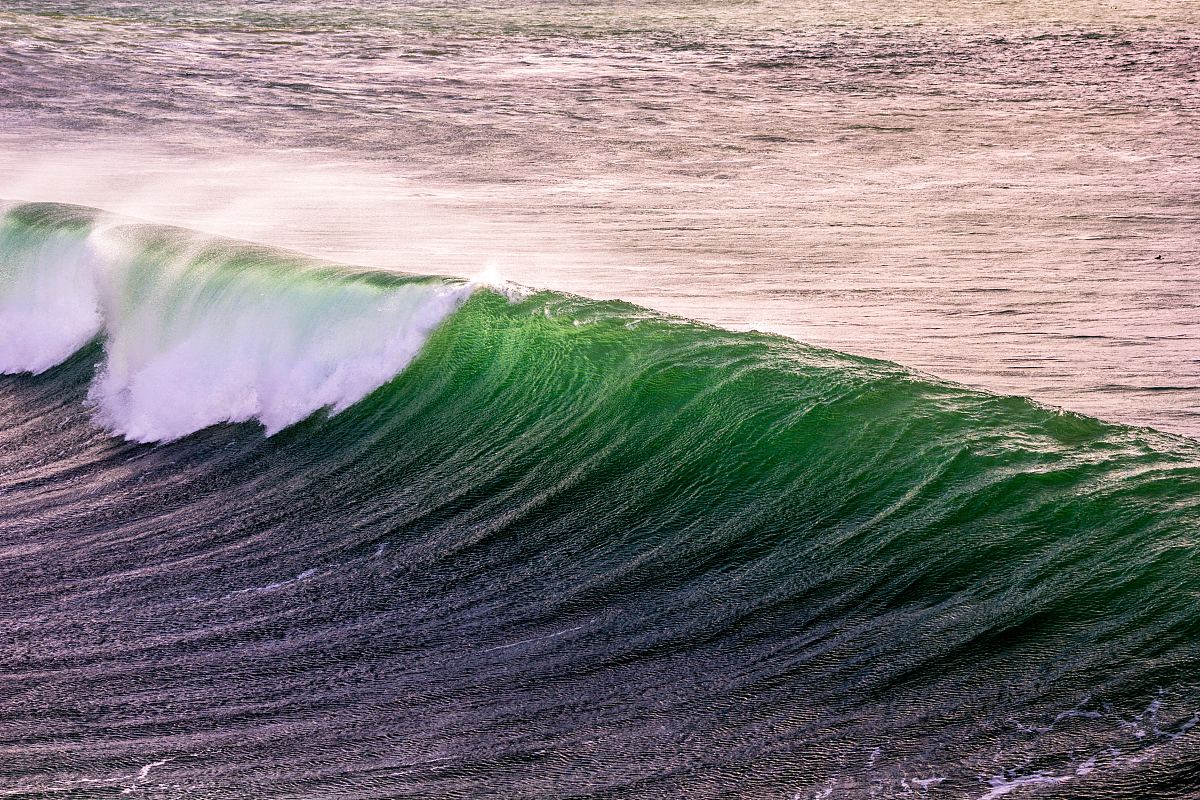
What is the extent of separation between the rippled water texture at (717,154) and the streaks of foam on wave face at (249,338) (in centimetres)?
75

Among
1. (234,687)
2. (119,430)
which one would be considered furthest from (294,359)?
(234,687)

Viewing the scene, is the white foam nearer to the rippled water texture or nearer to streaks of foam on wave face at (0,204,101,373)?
streaks of foam on wave face at (0,204,101,373)

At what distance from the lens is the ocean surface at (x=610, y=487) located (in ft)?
11.2

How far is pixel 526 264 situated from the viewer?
330 inches

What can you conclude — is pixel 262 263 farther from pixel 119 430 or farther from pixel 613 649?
pixel 613 649

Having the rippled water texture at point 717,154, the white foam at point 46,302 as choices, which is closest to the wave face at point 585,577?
the rippled water texture at point 717,154

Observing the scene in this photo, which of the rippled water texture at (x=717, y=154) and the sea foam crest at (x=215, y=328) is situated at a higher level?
the rippled water texture at (x=717, y=154)

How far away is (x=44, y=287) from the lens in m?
8.47

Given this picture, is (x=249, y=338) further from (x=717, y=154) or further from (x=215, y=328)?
(x=717, y=154)

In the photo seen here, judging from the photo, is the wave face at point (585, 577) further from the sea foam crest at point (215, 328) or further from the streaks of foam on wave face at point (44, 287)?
the streaks of foam on wave face at point (44, 287)

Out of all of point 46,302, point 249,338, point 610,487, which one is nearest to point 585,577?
point 610,487

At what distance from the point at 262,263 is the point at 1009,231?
17.0ft

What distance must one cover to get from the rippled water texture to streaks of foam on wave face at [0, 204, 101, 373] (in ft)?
4.25

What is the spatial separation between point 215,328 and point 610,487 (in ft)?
10.1
